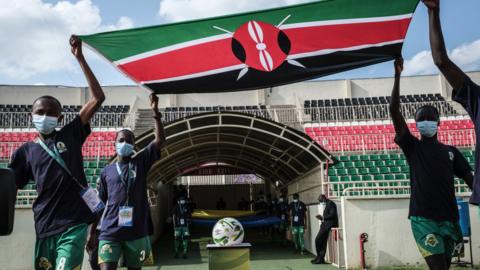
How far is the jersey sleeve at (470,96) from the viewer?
3121mm

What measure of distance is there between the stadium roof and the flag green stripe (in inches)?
233

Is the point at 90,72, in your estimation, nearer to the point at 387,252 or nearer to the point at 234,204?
the point at 387,252

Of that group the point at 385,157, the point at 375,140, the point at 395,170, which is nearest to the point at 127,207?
the point at 395,170

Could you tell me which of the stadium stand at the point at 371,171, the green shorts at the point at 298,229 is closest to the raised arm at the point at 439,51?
the stadium stand at the point at 371,171

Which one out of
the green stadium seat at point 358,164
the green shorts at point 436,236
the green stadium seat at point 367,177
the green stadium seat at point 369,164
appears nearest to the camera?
the green shorts at point 436,236

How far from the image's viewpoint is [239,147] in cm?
1661

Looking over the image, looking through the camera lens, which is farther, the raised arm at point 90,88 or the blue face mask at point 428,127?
the blue face mask at point 428,127

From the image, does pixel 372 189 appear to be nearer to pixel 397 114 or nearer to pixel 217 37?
pixel 217 37

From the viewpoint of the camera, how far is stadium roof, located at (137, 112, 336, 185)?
12.3m

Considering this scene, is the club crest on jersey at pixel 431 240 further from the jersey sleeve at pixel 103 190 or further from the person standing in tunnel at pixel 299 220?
the person standing in tunnel at pixel 299 220

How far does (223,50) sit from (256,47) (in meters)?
0.42

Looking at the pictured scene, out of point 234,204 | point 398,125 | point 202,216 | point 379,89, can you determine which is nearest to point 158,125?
point 398,125

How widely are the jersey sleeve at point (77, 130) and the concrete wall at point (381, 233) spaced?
7381 millimetres

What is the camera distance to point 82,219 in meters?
3.34
